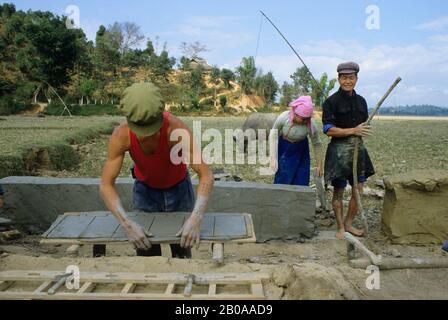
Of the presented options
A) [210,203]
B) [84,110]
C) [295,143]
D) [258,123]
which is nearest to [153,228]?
[210,203]

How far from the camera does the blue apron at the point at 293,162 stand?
5152 millimetres

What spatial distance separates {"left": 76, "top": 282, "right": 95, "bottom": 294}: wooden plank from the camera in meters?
2.47

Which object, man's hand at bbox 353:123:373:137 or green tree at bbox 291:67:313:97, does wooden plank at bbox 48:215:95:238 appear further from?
green tree at bbox 291:67:313:97

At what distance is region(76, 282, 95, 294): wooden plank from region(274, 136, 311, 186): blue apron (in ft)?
10.1

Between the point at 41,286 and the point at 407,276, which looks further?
the point at 407,276

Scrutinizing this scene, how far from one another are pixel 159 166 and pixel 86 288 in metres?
1.15

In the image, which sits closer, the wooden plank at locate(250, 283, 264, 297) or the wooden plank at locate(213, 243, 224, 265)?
the wooden plank at locate(250, 283, 264, 297)

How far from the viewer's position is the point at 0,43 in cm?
3372

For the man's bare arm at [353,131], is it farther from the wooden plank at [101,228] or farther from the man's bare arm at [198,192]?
the wooden plank at [101,228]

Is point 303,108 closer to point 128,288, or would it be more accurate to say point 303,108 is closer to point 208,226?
point 208,226

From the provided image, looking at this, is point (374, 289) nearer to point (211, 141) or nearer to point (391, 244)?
point (391, 244)

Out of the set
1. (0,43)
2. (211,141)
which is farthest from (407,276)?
(0,43)

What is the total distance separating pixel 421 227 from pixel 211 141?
31.4ft

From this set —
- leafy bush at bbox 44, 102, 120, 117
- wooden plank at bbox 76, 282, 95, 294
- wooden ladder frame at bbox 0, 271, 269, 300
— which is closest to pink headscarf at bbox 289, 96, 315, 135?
wooden ladder frame at bbox 0, 271, 269, 300
